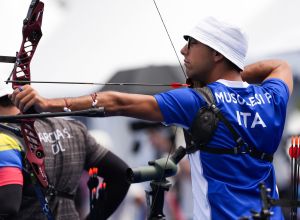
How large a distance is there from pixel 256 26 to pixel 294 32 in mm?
469

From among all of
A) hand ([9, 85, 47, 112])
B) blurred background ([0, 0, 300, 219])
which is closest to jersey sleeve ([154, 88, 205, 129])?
hand ([9, 85, 47, 112])

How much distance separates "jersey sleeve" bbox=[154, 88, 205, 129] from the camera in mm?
2879

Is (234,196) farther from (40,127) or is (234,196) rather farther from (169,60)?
(169,60)

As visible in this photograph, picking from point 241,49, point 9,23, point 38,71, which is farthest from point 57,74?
point 241,49

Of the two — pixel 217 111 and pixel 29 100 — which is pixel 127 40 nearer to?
pixel 217 111

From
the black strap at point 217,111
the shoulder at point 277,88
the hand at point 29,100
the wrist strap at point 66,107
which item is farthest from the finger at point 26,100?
the shoulder at point 277,88

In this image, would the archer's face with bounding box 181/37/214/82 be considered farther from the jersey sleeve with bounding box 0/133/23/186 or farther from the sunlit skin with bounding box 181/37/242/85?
the jersey sleeve with bounding box 0/133/23/186

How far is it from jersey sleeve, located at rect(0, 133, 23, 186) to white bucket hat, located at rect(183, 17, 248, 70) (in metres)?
1.02

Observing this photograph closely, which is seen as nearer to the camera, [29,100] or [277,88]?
[29,100]

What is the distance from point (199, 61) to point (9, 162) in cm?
106

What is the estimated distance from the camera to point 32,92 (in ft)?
8.70

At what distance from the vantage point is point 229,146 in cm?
293

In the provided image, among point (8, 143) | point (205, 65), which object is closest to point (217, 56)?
point (205, 65)

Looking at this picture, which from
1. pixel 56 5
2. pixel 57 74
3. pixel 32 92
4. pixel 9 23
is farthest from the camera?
pixel 57 74
